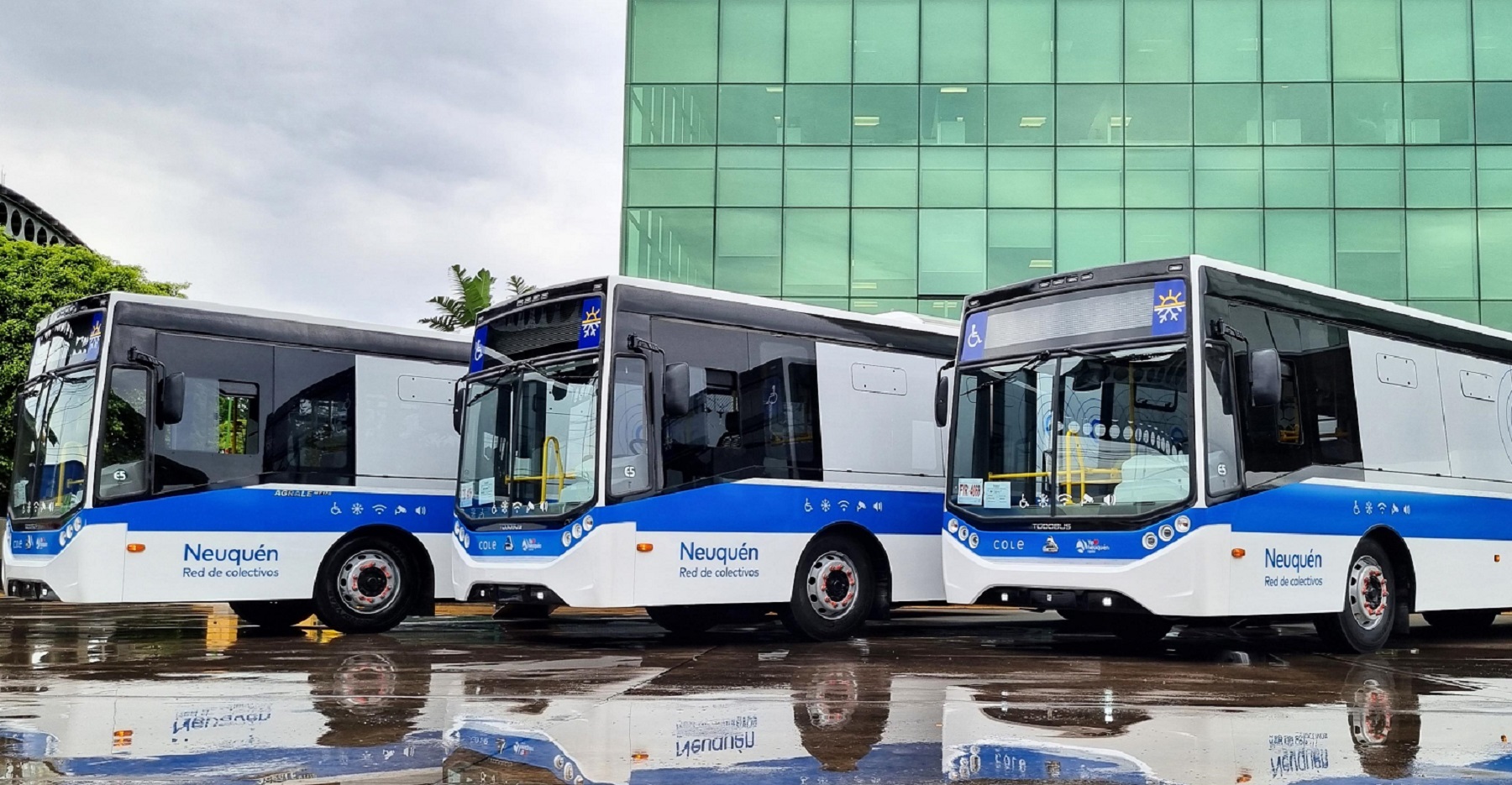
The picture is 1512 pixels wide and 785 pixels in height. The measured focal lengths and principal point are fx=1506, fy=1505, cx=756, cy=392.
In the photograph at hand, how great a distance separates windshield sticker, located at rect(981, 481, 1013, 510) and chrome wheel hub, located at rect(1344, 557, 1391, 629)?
9.61ft

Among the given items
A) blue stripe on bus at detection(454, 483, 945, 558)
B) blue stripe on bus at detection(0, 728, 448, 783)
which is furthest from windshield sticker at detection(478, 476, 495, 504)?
blue stripe on bus at detection(0, 728, 448, 783)

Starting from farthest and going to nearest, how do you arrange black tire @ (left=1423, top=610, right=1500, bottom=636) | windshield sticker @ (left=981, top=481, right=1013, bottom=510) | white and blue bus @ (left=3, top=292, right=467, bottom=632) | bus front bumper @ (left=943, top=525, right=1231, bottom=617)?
1. black tire @ (left=1423, top=610, right=1500, bottom=636)
2. white and blue bus @ (left=3, top=292, right=467, bottom=632)
3. windshield sticker @ (left=981, top=481, right=1013, bottom=510)
4. bus front bumper @ (left=943, top=525, right=1231, bottom=617)

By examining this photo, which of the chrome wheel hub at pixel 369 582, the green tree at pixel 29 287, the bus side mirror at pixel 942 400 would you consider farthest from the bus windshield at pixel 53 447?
the green tree at pixel 29 287

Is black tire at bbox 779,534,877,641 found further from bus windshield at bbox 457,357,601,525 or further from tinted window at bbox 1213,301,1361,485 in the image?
tinted window at bbox 1213,301,1361,485

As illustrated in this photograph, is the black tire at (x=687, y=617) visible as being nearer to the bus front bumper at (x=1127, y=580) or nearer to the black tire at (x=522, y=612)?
the bus front bumper at (x=1127, y=580)

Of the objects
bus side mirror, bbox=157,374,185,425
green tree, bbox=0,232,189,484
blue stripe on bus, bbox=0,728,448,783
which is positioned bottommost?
blue stripe on bus, bbox=0,728,448,783

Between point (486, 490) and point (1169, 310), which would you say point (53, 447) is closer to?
point (486, 490)

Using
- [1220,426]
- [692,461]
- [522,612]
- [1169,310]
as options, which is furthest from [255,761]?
[522,612]

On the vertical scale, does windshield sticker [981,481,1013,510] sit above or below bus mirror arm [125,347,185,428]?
below

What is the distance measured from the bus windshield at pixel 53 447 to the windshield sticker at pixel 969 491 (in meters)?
7.34

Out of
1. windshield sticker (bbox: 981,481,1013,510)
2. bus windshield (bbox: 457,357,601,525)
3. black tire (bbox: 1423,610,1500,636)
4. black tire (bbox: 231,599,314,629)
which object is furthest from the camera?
black tire (bbox: 1423,610,1500,636)

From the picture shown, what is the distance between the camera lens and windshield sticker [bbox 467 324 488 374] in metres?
13.5

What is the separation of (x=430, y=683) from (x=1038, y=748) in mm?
4329

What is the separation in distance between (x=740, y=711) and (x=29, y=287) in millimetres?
30721
